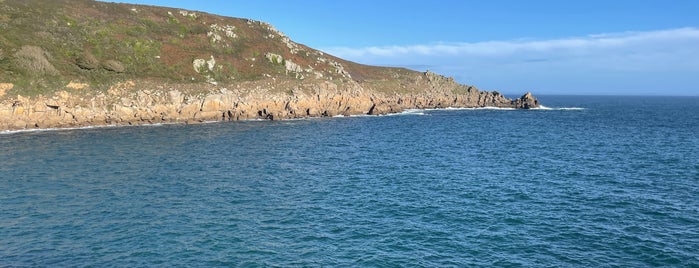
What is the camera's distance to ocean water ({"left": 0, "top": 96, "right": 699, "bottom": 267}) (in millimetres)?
25828

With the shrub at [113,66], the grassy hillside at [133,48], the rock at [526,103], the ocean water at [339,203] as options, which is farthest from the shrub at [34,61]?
the rock at [526,103]

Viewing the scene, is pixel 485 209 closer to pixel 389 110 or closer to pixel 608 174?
pixel 608 174

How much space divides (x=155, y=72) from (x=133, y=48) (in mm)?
9997

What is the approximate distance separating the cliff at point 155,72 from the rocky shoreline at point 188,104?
0.18 meters

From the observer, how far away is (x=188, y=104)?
298 feet

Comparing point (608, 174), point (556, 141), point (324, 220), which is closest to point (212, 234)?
point (324, 220)

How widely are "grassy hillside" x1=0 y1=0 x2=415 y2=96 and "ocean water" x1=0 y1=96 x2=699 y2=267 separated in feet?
73.3

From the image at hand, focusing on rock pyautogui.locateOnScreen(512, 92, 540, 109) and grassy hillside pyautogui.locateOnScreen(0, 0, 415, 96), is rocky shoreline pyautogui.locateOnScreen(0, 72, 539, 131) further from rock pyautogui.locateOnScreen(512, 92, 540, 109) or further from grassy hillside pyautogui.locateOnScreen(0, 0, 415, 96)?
rock pyautogui.locateOnScreen(512, 92, 540, 109)

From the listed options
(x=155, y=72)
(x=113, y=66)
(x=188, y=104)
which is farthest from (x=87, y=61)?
(x=188, y=104)

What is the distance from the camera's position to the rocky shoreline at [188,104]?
75.8 meters

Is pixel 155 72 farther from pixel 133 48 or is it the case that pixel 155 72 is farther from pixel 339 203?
pixel 339 203

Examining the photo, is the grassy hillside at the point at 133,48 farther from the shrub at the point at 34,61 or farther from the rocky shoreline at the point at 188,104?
Answer: the rocky shoreline at the point at 188,104

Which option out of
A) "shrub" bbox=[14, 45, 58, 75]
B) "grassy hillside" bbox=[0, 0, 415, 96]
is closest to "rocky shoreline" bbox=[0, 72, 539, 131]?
"grassy hillside" bbox=[0, 0, 415, 96]

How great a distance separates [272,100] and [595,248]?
8456 centimetres
